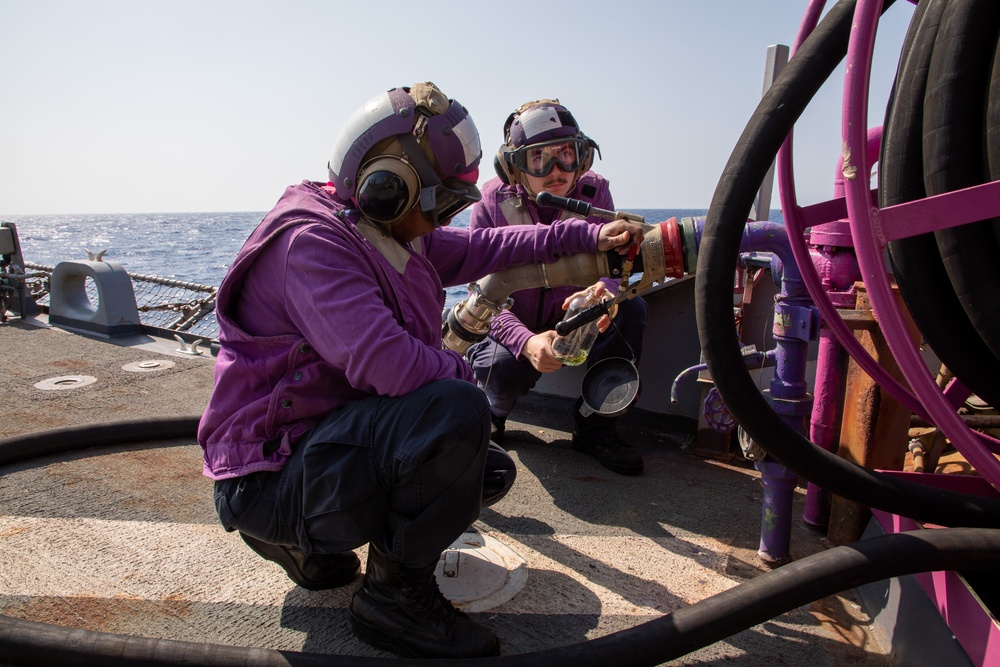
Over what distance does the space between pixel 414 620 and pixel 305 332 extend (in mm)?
677

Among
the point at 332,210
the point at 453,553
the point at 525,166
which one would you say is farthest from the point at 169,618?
the point at 525,166

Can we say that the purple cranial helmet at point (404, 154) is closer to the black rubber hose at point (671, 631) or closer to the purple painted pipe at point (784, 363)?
the purple painted pipe at point (784, 363)

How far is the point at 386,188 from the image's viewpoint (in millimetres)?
1705

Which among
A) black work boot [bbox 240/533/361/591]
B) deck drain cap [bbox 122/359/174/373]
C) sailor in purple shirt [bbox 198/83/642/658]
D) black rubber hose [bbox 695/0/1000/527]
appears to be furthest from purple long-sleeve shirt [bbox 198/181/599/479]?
deck drain cap [bbox 122/359/174/373]

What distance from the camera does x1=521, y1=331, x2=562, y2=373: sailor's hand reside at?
2510 millimetres

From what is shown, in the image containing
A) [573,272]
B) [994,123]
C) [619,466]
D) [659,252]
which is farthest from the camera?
[619,466]

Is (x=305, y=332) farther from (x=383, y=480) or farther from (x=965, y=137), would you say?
(x=965, y=137)

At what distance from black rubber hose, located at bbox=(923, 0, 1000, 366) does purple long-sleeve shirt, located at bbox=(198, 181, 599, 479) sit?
40.4 inches

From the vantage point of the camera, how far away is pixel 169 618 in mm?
1763

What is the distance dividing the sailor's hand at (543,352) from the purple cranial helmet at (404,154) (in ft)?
2.68

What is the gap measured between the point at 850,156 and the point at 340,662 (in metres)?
1.27

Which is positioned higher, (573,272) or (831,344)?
(573,272)

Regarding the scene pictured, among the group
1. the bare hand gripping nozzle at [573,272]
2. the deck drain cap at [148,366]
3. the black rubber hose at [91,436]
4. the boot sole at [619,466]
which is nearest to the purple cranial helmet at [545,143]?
the bare hand gripping nozzle at [573,272]

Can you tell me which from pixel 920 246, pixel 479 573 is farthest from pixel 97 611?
pixel 920 246
